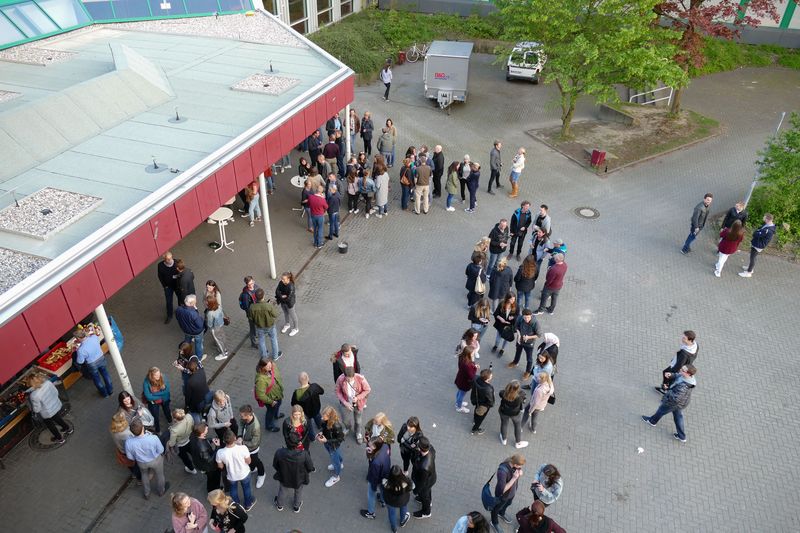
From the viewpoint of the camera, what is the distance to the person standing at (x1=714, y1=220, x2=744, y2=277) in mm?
12875

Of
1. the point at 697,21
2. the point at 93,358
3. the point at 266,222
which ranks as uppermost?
the point at 697,21

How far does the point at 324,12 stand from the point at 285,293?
966 inches

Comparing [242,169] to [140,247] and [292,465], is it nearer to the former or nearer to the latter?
[140,247]

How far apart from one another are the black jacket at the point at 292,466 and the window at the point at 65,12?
53.6 ft

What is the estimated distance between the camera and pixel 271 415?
954 cm

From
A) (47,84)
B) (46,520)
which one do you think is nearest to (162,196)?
(46,520)

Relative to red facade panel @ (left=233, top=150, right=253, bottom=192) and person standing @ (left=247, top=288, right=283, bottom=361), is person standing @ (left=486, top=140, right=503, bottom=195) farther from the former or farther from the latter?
person standing @ (left=247, top=288, right=283, bottom=361)

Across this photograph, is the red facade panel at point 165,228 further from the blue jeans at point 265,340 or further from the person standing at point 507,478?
the person standing at point 507,478

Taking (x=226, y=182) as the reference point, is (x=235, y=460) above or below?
below

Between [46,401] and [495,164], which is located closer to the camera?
[46,401]

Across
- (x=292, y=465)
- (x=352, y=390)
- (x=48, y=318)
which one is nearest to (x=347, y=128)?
(x=352, y=390)

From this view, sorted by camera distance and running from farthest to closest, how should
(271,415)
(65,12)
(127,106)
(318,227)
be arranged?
(65,12) → (318,227) → (127,106) → (271,415)

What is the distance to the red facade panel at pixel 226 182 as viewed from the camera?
10.2m

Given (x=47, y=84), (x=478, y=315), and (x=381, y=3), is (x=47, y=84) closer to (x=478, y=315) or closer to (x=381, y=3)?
(x=478, y=315)
